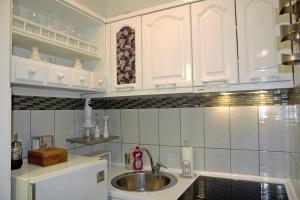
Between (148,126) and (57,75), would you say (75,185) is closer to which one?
(57,75)

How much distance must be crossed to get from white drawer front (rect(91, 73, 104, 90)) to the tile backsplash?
0.36m

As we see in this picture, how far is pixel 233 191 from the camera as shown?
1.40m

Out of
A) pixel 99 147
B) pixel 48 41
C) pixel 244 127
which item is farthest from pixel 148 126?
pixel 48 41

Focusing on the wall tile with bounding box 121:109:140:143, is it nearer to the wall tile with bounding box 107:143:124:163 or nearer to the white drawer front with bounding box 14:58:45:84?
the wall tile with bounding box 107:143:124:163

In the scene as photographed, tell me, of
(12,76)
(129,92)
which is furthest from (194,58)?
(12,76)

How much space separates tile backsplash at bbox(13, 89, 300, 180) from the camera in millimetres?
1508

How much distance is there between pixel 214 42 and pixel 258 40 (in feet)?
0.82

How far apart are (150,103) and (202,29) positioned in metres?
0.78

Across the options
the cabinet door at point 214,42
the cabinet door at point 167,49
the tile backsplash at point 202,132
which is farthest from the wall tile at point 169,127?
the cabinet door at point 214,42

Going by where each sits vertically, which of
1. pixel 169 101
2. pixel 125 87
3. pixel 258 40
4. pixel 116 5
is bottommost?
pixel 169 101

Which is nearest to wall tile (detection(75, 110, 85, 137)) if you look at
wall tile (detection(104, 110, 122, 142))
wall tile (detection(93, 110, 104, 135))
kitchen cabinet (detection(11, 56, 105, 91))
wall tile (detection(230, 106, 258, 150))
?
wall tile (detection(93, 110, 104, 135))

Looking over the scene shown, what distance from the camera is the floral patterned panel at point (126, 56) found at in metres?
1.66

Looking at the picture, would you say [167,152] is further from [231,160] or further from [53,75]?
[53,75]

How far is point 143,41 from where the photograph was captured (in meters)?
1.62
